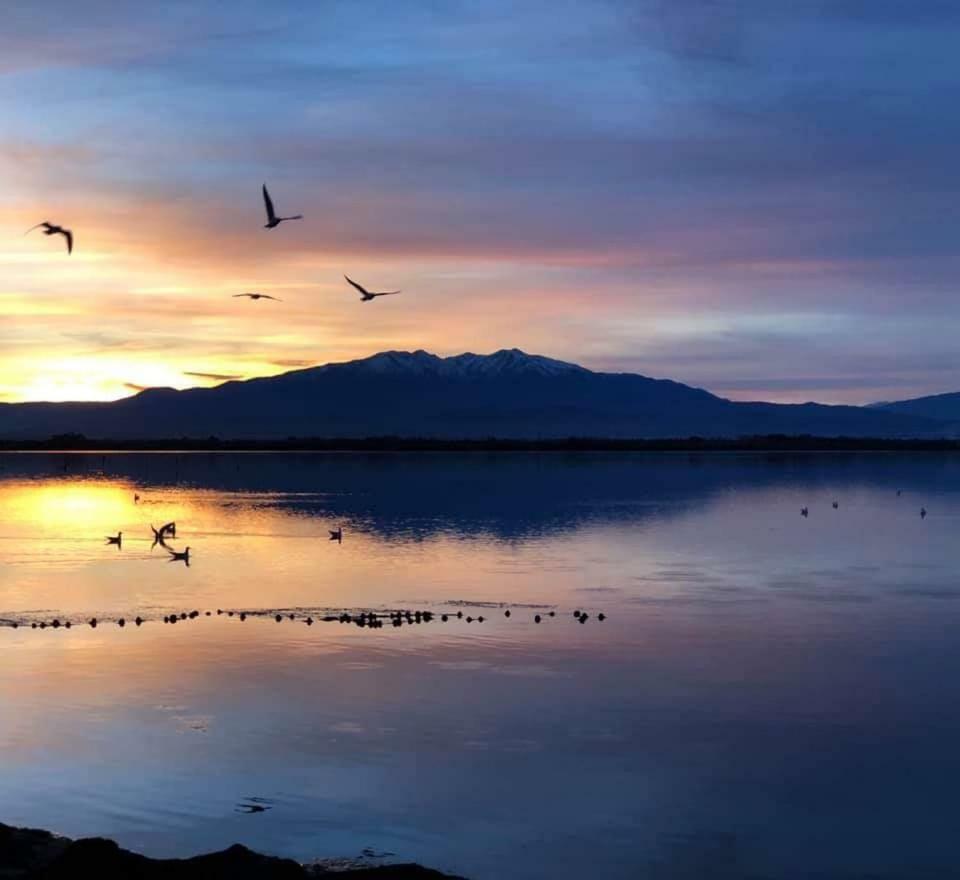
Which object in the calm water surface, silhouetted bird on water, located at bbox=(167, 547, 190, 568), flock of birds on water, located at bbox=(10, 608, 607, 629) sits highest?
silhouetted bird on water, located at bbox=(167, 547, 190, 568)

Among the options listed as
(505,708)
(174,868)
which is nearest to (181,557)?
(505,708)

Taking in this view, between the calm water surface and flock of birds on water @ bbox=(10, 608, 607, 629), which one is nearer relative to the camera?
the calm water surface

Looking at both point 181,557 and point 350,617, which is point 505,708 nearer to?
point 350,617

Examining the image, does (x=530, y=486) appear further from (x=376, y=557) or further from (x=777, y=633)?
(x=777, y=633)

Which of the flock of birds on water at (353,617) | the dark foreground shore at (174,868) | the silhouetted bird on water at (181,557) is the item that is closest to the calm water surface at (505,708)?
the flock of birds on water at (353,617)

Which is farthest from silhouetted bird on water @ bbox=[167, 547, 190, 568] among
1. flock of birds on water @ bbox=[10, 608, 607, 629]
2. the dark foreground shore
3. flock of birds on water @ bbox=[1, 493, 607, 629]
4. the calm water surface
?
the dark foreground shore

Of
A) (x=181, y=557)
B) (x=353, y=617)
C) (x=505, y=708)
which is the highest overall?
(x=181, y=557)

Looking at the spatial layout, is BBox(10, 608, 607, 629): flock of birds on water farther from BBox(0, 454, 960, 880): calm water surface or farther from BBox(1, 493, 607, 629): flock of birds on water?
BBox(0, 454, 960, 880): calm water surface

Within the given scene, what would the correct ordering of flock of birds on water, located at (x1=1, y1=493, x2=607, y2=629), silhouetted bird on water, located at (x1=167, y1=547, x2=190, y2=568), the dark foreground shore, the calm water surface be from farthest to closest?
1. silhouetted bird on water, located at (x1=167, y1=547, x2=190, y2=568)
2. flock of birds on water, located at (x1=1, y1=493, x2=607, y2=629)
3. the calm water surface
4. the dark foreground shore

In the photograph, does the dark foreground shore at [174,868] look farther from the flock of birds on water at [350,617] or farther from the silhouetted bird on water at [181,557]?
the silhouetted bird on water at [181,557]

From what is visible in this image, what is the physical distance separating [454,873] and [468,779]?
3840mm

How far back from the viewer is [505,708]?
24.0m

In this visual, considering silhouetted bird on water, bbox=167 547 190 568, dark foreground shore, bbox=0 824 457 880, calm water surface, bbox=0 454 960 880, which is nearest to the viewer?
dark foreground shore, bbox=0 824 457 880

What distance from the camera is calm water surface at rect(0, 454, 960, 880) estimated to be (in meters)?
17.2
